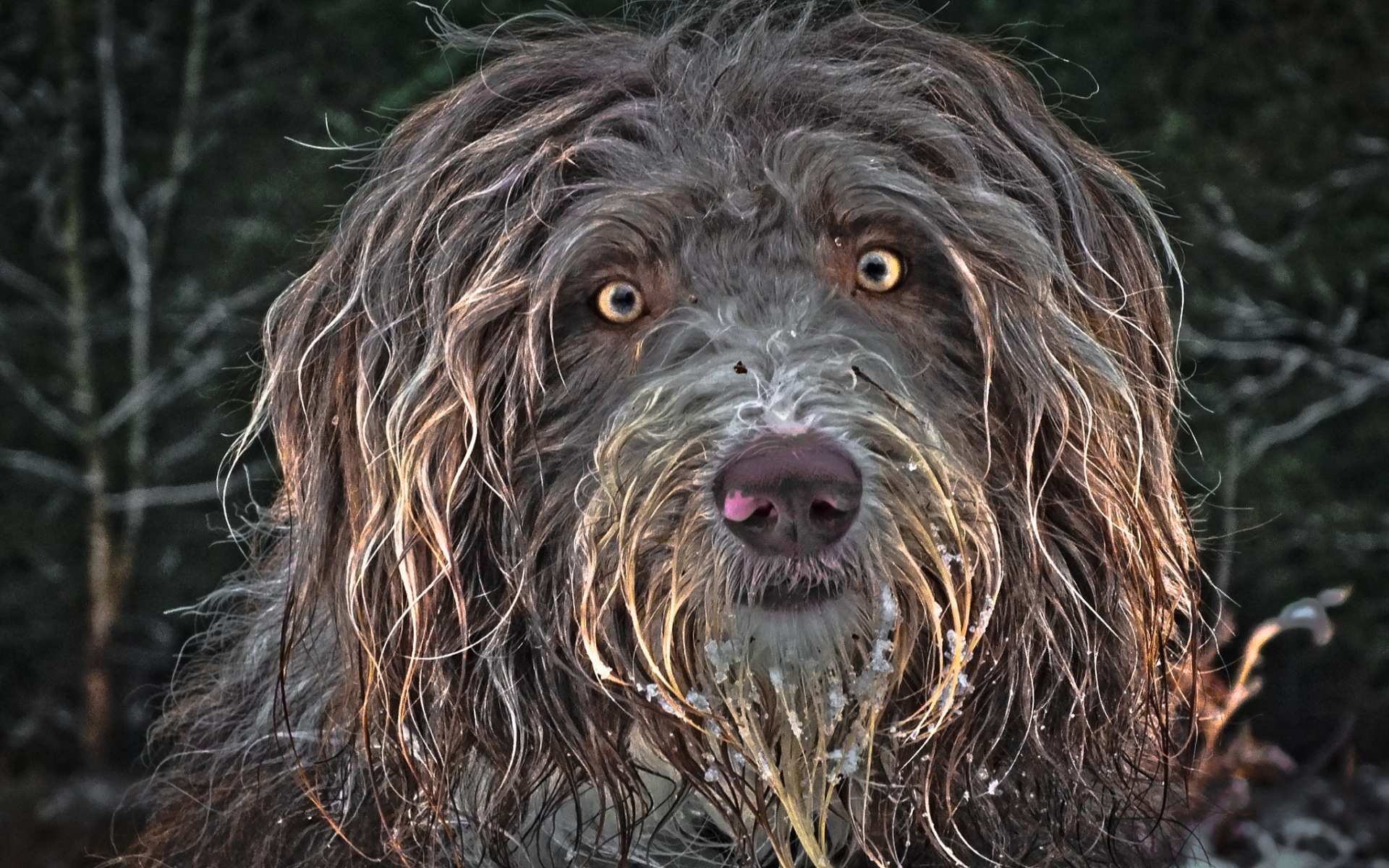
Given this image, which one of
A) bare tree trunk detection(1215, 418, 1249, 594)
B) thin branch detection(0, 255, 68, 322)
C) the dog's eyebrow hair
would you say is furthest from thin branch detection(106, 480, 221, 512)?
the dog's eyebrow hair

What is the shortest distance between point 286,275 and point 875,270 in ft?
10.4

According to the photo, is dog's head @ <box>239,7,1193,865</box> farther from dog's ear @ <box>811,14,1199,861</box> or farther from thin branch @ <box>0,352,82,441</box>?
thin branch @ <box>0,352,82,441</box>

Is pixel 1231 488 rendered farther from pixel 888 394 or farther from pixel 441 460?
pixel 441 460

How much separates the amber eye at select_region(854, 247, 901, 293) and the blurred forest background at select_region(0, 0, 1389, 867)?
9.34 ft

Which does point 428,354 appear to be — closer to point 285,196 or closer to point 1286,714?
point 285,196

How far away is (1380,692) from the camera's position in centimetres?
544

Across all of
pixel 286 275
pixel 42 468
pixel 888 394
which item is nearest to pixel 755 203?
pixel 888 394

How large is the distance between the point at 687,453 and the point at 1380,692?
13.8 ft

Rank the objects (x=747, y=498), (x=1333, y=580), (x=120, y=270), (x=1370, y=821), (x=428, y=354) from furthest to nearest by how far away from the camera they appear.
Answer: (x=120, y=270) < (x=1333, y=580) < (x=1370, y=821) < (x=428, y=354) < (x=747, y=498)

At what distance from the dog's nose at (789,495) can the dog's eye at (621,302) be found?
17.3 inches

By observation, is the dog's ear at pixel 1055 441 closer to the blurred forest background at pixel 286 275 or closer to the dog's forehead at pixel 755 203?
the dog's forehead at pixel 755 203

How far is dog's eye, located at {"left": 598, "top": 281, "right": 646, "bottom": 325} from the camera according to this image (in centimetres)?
248

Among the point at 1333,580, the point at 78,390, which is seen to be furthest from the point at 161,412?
the point at 1333,580

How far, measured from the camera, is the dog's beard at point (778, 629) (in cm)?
222
